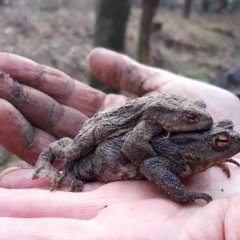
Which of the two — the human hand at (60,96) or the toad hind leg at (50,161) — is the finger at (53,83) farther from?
the toad hind leg at (50,161)

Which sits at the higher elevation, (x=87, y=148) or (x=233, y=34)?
(x=87, y=148)

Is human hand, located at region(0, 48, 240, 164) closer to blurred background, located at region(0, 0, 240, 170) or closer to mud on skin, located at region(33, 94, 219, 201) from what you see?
mud on skin, located at region(33, 94, 219, 201)

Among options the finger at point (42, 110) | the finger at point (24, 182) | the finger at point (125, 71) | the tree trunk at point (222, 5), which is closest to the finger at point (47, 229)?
the finger at point (24, 182)

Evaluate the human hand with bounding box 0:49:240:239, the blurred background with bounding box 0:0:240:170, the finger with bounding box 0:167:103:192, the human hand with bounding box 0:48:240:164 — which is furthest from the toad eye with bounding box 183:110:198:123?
the blurred background with bounding box 0:0:240:170

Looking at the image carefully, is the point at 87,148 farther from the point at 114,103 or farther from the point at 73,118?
the point at 114,103

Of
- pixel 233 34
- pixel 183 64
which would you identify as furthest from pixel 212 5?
pixel 183 64

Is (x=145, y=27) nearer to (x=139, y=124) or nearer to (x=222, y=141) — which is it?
(x=139, y=124)

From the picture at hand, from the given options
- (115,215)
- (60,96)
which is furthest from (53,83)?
(115,215)
